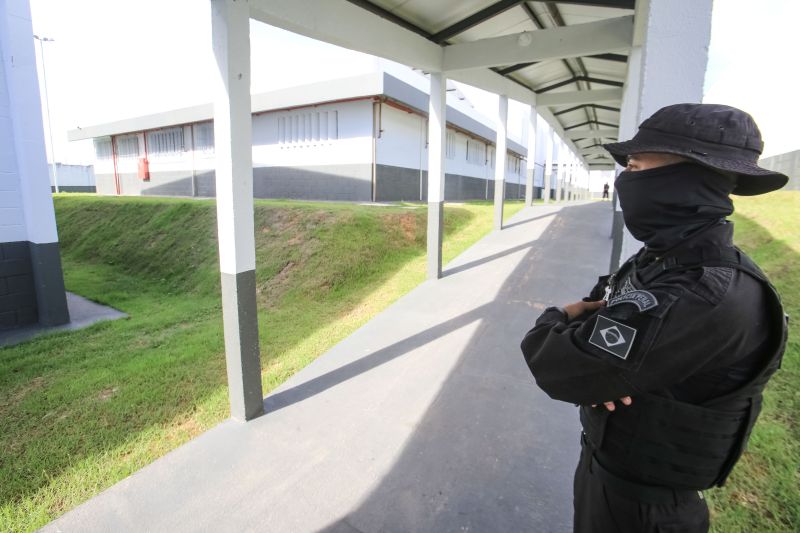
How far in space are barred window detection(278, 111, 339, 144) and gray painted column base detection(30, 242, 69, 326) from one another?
1218 cm

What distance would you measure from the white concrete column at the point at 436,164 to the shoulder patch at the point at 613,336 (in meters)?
5.84

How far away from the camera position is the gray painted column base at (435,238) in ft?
24.2

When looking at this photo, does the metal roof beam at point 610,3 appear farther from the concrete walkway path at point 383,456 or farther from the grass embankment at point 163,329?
the grass embankment at point 163,329

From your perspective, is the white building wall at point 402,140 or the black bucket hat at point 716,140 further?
the white building wall at point 402,140

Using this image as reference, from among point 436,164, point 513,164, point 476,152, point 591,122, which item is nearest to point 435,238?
point 436,164

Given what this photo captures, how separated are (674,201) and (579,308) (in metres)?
0.50

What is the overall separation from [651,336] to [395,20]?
5599 mm

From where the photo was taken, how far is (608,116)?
1473 centimetres

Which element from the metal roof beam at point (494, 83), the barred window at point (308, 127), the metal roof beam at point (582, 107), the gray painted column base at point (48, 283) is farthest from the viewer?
the barred window at point (308, 127)

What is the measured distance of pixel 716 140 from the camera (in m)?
1.23

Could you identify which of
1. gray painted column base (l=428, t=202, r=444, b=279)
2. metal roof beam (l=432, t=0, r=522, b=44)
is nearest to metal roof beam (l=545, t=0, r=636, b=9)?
metal roof beam (l=432, t=0, r=522, b=44)

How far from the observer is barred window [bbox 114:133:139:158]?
27219mm

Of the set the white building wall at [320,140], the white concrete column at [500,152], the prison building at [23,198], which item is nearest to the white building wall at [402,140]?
the white building wall at [320,140]

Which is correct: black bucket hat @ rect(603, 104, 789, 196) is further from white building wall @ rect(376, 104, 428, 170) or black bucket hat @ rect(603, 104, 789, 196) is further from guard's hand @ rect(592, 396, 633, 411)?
white building wall @ rect(376, 104, 428, 170)
